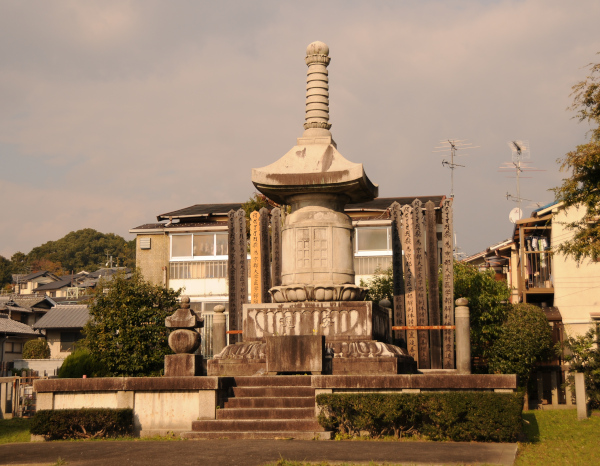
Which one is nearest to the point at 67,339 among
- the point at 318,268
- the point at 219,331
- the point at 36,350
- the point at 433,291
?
the point at 36,350

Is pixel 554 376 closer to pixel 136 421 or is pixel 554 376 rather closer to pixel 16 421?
pixel 136 421

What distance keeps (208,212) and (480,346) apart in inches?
832

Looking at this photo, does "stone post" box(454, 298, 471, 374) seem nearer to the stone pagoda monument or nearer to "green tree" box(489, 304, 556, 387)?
the stone pagoda monument

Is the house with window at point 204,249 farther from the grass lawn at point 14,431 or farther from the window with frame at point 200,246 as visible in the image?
the grass lawn at point 14,431

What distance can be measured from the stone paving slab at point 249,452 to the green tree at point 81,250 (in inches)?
3873

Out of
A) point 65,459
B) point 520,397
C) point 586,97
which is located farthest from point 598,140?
point 65,459

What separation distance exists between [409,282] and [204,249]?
2012 centimetres

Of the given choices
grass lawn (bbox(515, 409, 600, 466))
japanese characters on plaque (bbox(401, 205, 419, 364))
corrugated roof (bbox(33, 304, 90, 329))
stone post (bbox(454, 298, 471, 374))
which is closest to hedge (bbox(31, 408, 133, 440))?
grass lawn (bbox(515, 409, 600, 466))

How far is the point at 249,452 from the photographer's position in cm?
1049

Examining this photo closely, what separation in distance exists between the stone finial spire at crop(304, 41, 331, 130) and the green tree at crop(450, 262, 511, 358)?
8780mm

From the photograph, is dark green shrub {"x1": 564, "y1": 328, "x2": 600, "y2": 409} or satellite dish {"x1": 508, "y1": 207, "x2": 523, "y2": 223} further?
satellite dish {"x1": 508, "y1": 207, "x2": 523, "y2": 223}

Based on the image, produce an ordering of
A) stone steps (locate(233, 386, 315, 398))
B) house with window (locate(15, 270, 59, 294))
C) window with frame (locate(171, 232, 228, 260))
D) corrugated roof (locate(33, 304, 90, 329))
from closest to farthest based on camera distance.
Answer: stone steps (locate(233, 386, 315, 398)) → window with frame (locate(171, 232, 228, 260)) → corrugated roof (locate(33, 304, 90, 329)) → house with window (locate(15, 270, 59, 294))

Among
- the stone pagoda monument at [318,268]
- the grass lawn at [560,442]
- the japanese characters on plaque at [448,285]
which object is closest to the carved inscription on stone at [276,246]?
the stone pagoda monument at [318,268]

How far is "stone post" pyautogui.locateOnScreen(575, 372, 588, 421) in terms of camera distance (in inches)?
682
